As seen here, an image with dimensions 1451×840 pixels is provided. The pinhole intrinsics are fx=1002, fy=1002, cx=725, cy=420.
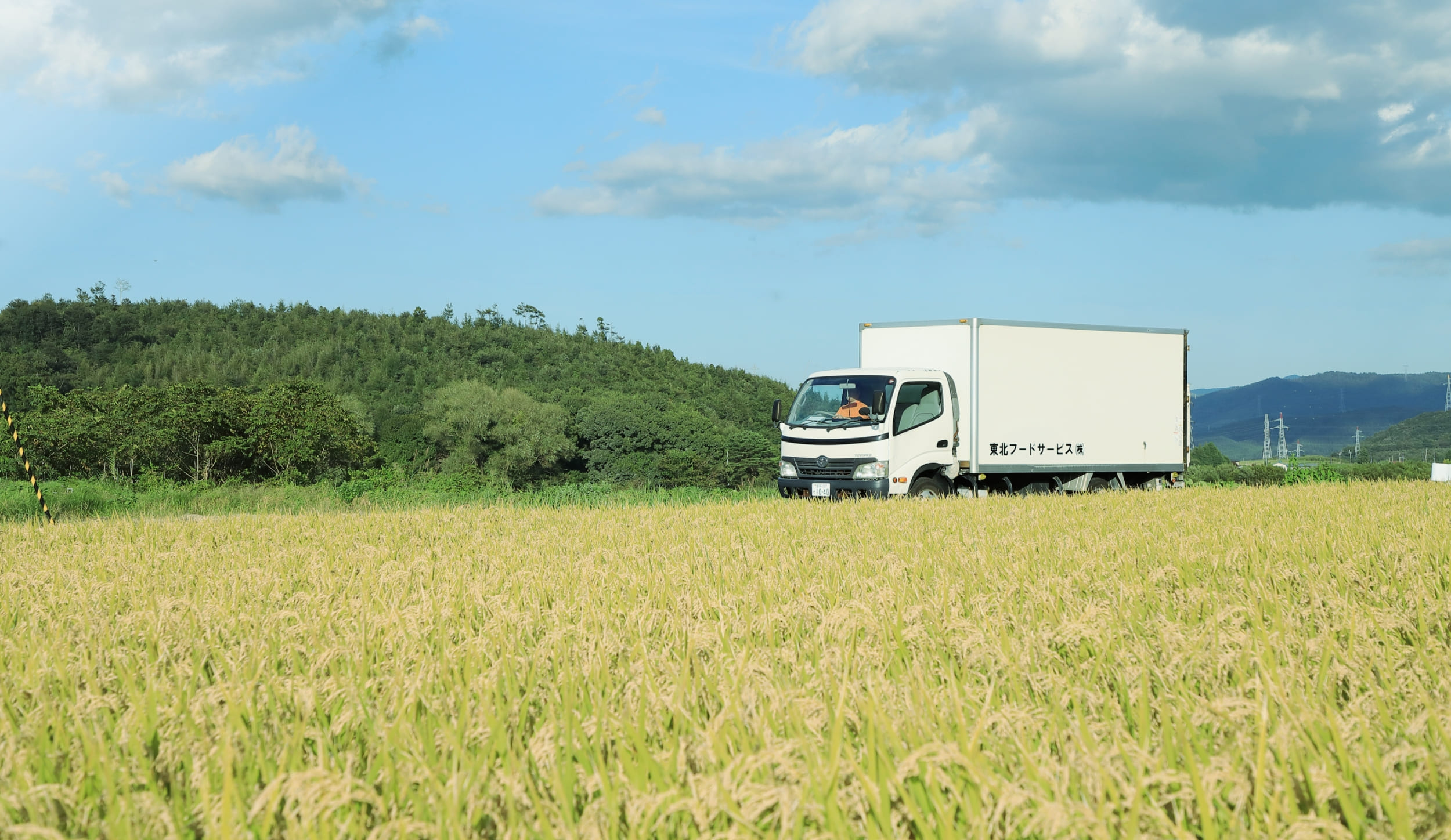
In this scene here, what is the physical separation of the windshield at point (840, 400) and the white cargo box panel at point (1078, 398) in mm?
2042

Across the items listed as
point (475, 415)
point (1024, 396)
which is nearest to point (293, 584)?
point (1024, 396)

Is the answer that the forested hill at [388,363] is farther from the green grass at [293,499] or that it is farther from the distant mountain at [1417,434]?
the distant mountain at [1417,434]

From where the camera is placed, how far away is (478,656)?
13.0ft

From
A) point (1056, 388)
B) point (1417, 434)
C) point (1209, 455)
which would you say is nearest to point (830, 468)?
point (1056, 388)

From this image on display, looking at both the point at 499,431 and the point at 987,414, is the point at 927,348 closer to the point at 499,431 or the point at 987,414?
the point at 987,414

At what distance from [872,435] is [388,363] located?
90099mm

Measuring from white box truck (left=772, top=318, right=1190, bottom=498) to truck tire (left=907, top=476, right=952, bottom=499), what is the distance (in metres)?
A: 0.02

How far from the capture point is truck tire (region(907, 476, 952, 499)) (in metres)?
17.3

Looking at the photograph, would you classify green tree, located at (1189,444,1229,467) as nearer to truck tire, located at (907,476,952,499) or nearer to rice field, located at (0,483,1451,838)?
truck tire, located at (907,476,952,499)

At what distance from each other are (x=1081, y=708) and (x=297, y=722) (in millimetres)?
2353

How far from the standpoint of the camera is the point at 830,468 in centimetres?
1736

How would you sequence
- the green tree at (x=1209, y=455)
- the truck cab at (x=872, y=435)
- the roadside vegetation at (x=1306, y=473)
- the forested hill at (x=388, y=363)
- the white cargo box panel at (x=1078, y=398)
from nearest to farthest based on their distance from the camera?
the truck cab at (x=872, y=435)
the white cargo box panel at (x=1078, y=398)
the roadside vegetation at (x=1306, y=473)
the green tree at (x=1209, y=455)
the forested hill at (x=388, y=363)

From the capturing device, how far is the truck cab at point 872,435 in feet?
55.5

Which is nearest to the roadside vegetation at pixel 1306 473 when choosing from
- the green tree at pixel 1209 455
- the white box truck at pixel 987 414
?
the white box truck at pixel 987 414
